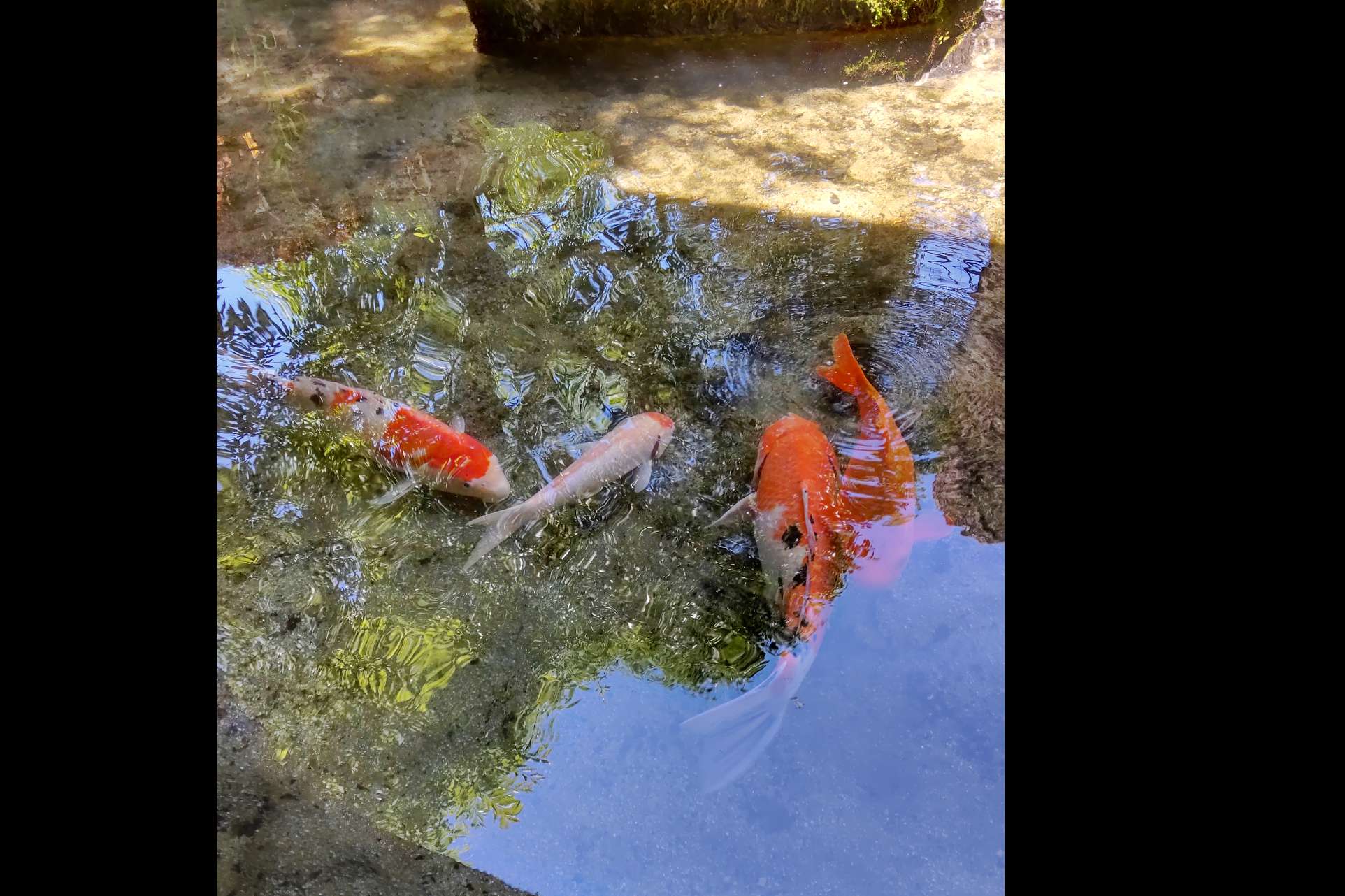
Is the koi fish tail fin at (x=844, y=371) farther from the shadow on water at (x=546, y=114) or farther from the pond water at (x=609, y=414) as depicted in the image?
the shadow on water at (x=546, y=114)

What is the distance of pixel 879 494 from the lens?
3213mm

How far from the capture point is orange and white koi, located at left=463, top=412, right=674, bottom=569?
316 cm

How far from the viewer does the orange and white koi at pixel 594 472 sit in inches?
124

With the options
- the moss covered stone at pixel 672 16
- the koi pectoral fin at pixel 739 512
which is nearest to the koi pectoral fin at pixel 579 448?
the koi pectoral fin at pixel 739 512

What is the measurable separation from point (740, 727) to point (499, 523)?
116 centimetres

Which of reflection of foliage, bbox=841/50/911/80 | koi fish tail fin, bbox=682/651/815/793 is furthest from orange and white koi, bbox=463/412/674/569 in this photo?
reflection of foliage, bbox=841/50/911/80

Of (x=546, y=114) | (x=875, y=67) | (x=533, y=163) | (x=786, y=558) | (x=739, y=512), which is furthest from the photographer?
(x=875, y=67)

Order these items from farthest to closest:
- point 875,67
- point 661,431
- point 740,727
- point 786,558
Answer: point 875,67, point 661,431, point 786,558, point 740,727

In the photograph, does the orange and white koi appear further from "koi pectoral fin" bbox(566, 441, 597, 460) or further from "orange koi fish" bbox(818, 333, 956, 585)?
"orange koi fish" bbox(818, 333, 956, 585)

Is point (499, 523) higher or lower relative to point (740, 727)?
higher

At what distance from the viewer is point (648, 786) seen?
8.09 ft

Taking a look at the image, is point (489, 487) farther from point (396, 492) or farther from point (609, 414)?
point (609, 414)

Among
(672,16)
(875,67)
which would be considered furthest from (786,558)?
(672,16)
